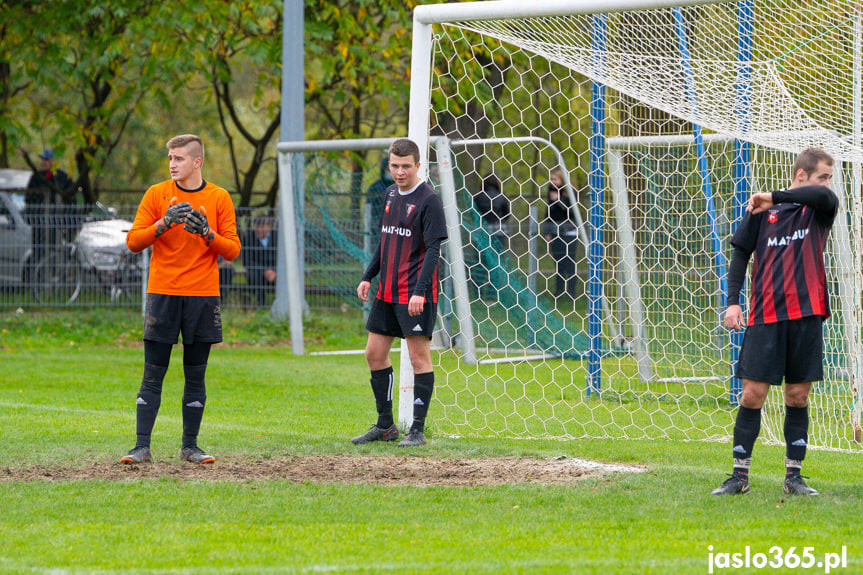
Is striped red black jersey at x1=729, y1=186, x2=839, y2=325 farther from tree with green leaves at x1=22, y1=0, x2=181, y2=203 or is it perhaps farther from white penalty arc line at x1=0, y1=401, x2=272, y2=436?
tree with green leaves at x1=22, y1=0, x2=181, y2=203

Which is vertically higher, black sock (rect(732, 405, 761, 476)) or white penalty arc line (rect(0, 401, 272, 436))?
black sock (rect(732, 405, 761, 476))

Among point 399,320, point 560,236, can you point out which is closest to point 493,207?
point 560,236

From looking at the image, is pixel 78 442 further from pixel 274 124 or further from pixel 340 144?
pixel 274 124

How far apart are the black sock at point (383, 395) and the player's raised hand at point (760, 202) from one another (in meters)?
2.65

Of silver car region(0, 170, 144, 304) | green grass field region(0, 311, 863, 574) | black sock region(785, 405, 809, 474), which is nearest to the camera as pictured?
green grass field region(0, 311, 863, 574)

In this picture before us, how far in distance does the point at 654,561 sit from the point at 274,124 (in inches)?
662

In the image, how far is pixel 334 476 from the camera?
5.54 metres

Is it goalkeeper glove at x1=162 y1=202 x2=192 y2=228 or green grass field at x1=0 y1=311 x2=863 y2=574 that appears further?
goalkeeper glove at x1=162 y1=202 x2=192 y2=228

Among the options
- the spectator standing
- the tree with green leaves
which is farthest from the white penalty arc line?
the tree with green leaves

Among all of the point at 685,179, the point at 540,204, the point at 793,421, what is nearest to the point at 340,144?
the point at 540,204

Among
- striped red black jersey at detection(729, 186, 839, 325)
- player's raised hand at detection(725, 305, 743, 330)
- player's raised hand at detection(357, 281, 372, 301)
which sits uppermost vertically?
striped red black jersey at detection(729, 186, 839, 325)

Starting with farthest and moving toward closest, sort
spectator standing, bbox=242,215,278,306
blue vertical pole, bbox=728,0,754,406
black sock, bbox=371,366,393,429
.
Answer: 1. spectator standing, bbox=242,215,278,306
2. blue vertical pole, bbox=728,0,754,406
3. black sock, bbox=371,366,393,429

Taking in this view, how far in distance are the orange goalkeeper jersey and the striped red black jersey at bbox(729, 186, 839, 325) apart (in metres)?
2.82

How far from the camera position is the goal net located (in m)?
7.02
